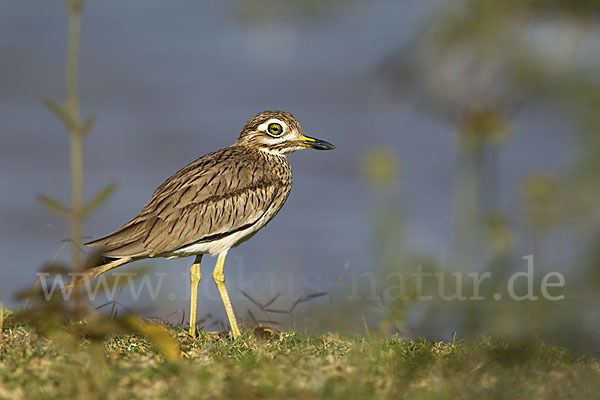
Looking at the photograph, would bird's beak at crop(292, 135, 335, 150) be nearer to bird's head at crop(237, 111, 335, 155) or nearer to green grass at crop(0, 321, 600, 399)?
bird's head at crop(237, 111, 335, 155)

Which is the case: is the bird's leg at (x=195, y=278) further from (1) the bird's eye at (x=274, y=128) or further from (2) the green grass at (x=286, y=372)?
(1) the bird's eye at (x=274, y=128)

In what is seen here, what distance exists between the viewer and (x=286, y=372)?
452 cm

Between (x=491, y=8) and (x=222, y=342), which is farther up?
(x=491, y=8)

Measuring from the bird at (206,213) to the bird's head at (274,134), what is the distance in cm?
11

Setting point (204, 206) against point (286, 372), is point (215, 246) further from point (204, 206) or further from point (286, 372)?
point (286, 372)

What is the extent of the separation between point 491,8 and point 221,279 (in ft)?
28.9

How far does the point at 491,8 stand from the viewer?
546 inches

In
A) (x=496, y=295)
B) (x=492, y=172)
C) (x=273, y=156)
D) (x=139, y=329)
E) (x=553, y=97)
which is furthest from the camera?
(x=553, y=97)

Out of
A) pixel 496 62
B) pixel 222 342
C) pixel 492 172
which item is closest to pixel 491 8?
pixel 496 62

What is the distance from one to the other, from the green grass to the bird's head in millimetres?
2621

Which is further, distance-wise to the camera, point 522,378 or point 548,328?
point 548,328

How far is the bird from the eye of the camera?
21.6 feet

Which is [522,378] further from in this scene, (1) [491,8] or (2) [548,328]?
(1) [491,8]

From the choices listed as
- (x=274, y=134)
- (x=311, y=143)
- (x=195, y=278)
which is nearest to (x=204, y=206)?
(x=195, y=278)
